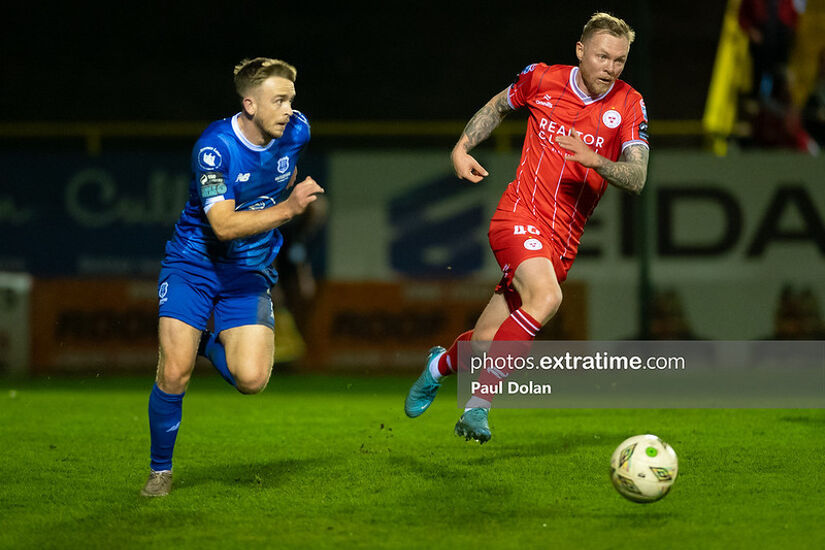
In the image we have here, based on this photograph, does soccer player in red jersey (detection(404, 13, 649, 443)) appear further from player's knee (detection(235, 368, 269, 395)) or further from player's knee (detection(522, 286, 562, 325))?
player's knee (detection(235, 368, 269, 395))

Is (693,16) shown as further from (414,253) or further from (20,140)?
(20,140)

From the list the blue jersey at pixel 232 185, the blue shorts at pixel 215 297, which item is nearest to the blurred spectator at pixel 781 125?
the blue jersey at pixel 232 185

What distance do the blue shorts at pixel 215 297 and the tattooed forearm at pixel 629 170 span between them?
5.98 feet

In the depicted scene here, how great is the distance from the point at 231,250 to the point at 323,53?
14.3 m

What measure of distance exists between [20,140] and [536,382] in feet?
30.6

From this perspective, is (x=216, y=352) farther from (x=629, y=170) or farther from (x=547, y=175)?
(x=629, y=170)

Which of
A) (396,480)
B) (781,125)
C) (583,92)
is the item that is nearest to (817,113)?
(781,125)

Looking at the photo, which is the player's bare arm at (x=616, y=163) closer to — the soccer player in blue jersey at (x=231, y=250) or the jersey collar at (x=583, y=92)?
the jersey collar at (x=583, y=92)

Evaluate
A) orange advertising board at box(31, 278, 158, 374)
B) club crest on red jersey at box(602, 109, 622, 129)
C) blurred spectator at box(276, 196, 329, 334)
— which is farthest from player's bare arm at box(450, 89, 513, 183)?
orange advertising board at box(31, 278, 158, 374)

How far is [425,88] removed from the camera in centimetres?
1952

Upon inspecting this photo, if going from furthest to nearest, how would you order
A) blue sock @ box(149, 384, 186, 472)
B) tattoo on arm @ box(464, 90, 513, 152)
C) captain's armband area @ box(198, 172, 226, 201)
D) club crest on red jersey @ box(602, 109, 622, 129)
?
1. tattoo on arm @ box(464, 90, 513, 152)
2. club crest on red jersey @ box(602, 109, 622, 129)
3. blue sock @ box(149, 384, 186, 472)
4. captain's armband area @ box(198, 172, 226, 201)

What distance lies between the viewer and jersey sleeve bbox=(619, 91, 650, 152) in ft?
21.2

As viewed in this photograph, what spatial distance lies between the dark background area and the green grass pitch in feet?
33.8

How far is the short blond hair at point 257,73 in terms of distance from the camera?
5801mm
